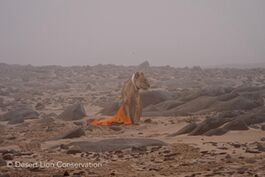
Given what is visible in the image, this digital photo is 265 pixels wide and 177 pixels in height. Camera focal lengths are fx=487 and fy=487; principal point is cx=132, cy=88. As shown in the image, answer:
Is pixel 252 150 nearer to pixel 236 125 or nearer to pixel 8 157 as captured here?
pixel 236 125

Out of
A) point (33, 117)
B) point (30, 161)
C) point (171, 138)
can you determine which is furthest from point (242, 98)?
point (30, 161)

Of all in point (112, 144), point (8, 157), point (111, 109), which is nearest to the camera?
point (8, 157)

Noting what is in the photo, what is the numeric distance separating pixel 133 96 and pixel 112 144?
546cm

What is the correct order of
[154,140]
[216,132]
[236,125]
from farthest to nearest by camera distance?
[236,125]
[216,132]
[154,140]

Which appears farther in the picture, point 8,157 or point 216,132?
point 216,132

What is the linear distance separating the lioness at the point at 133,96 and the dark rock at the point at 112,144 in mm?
4961

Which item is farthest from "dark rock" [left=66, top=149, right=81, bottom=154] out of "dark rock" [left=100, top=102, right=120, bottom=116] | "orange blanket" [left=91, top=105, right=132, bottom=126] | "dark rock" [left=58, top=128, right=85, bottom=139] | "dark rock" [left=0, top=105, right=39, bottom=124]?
"dark rock" [left=100, top=102, right=120, bottom=116]

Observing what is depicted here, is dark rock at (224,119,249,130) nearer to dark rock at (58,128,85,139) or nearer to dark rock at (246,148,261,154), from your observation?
dark rock at (246,148,261,154)

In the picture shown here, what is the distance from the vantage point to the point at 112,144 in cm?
1220

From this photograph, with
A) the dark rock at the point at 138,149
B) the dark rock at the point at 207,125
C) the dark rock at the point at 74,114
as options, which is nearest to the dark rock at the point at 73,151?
the dark rock at the point at 138,149

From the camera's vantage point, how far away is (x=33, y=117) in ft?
71.9

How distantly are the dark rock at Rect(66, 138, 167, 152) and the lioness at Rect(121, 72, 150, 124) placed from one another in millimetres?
4961

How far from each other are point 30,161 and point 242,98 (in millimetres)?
10626

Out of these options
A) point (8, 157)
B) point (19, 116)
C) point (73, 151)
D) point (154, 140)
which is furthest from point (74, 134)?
point (19, 116)
